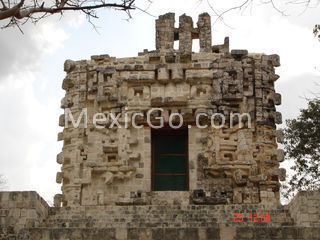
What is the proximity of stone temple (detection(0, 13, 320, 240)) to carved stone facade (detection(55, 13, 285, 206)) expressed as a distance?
0.03m

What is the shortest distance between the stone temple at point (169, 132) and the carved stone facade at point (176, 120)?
3cm

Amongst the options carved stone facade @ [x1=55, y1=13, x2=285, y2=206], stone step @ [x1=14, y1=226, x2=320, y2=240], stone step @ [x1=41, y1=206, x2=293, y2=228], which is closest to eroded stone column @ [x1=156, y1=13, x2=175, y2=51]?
carved stone facade @ [x1=55, y1=13, x2=285, y2=206]

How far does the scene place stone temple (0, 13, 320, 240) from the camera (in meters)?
14.8

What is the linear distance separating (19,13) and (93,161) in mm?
8572

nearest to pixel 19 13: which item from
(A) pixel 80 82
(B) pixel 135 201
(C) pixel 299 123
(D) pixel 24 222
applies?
(D) pixel 24 222

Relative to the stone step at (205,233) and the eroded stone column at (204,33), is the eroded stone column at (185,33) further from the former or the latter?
the stone step at (205,233)

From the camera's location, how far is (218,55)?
53.5 feet

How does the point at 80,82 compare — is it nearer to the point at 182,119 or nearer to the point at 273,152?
the point at 182,119

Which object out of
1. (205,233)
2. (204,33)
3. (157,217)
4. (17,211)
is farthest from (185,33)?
(205,233)

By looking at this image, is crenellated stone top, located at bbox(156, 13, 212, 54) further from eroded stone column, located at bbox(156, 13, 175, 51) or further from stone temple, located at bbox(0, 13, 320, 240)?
stone temple, located at bbox(0, 13, 320, 240)

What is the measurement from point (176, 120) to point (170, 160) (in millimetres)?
1074

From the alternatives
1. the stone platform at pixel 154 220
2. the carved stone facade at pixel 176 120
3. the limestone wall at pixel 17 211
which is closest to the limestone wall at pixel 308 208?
the stone platform at pixel 154 220

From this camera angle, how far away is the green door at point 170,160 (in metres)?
15.5
